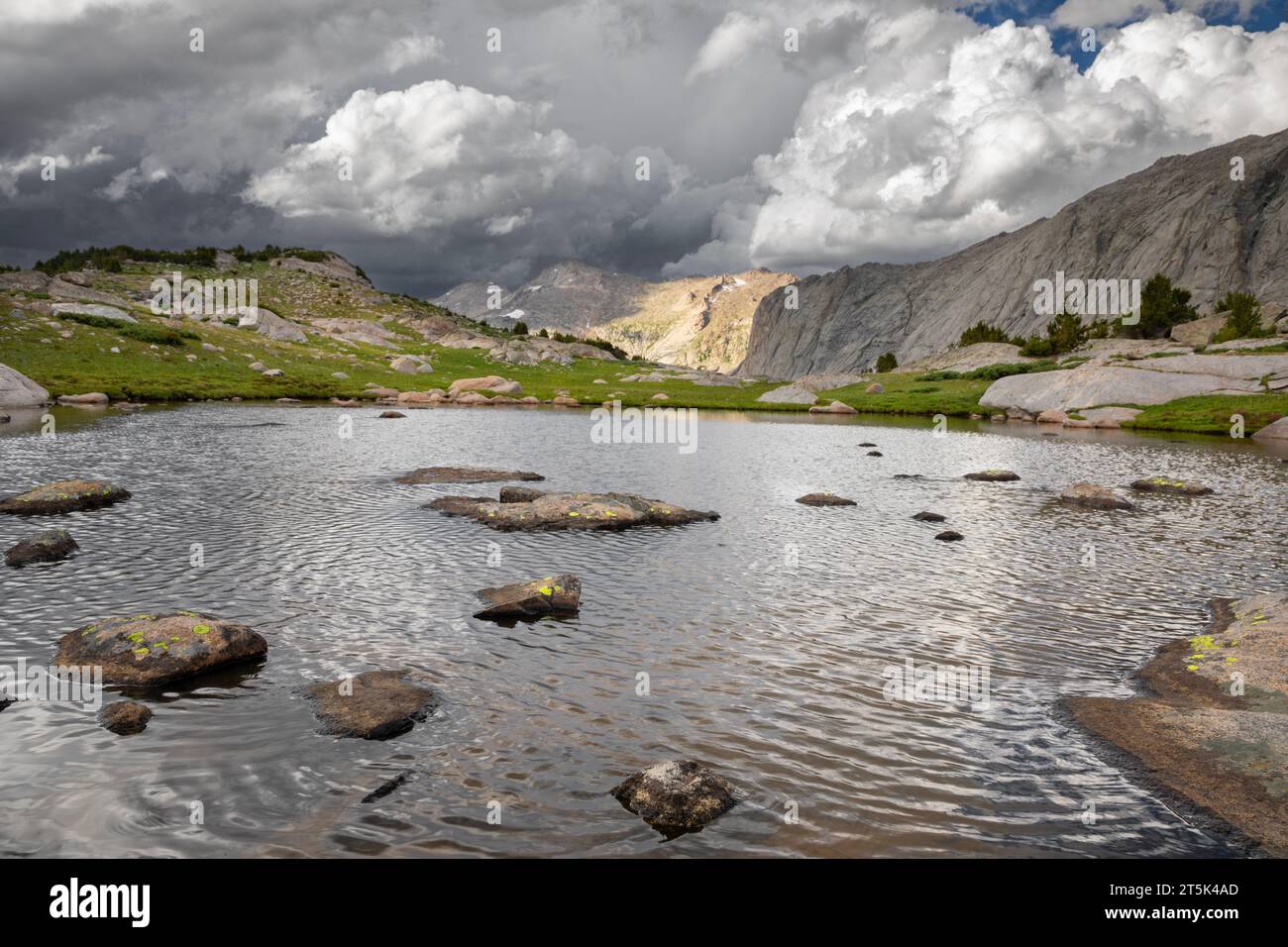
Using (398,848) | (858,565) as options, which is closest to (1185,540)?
(858,565)

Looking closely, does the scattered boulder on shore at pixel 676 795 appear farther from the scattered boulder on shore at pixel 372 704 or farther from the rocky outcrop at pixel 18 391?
the rocky outcrop at pixel 18 391

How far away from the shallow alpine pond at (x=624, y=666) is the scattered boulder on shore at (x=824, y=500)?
607 millimetres

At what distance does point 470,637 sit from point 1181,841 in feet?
39.3

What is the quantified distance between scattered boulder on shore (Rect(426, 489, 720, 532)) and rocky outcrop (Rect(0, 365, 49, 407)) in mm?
66182

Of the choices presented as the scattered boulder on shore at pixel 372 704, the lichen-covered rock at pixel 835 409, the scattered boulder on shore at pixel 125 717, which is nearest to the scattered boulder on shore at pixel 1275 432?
the lichen-covered rock at pixel 835 409

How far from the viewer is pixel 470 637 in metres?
15.6

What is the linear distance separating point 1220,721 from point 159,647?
1740 centimetres

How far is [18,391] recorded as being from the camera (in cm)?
7256

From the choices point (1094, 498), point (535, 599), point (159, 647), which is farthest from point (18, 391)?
point (1094, 498)

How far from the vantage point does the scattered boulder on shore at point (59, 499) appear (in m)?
26.6

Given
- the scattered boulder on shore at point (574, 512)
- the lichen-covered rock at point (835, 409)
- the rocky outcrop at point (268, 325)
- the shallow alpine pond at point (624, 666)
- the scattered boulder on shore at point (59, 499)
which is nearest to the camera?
the shallow alpine pond at point (624, 666)

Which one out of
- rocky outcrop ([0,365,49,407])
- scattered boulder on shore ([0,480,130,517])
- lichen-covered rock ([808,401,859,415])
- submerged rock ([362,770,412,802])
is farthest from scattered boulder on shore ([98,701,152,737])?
lichen-covered rock ([808,401,859,415])

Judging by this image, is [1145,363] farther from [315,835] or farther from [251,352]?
[251,352]
